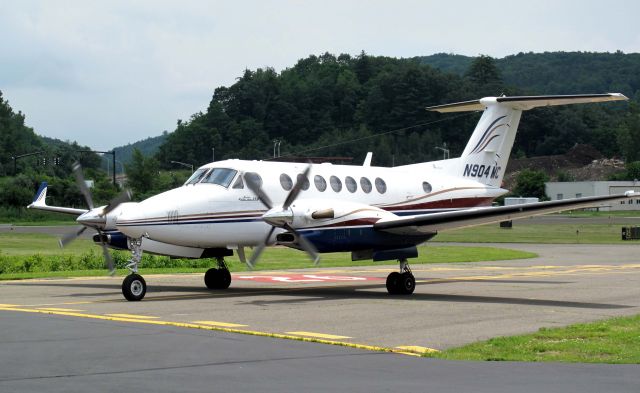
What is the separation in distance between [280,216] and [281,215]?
0.04 metres

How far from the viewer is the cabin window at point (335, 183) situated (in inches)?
1010

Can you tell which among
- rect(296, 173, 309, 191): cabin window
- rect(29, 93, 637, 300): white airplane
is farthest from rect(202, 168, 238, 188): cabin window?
rect(296, 173, 309, 191): cabin window

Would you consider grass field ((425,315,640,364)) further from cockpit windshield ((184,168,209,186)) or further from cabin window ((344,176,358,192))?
cockpit windshield ((184,168,209,186))

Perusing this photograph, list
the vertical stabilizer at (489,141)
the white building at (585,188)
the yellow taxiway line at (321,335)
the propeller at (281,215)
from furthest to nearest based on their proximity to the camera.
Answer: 1. the white building at (585,188)
2. the vertical stabilizer at (489,141)
3. the propeller at (281,215)
4. the yellow taxiway line at (321,335)

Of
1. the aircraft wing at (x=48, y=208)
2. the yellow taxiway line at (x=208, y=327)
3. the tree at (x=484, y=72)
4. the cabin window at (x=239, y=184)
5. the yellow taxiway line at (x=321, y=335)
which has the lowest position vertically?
the yellow taxiway line at (x=321, y=335)

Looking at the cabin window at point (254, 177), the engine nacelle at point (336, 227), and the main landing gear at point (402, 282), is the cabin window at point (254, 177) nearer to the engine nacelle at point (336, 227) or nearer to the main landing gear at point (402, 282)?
the engine nacelle at point (336, 227)

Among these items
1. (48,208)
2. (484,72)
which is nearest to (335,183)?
(48,208)

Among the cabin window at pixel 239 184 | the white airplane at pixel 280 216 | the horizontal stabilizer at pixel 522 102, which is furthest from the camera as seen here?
the horizontal stabilizer at pixel 522 102

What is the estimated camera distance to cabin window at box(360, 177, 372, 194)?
1040 inches

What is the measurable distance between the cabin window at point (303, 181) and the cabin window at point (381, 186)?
9.36 ft

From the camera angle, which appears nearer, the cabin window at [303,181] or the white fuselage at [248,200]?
the white fuselage at [248,200]

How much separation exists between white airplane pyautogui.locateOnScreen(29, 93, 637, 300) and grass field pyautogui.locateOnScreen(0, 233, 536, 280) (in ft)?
29.8

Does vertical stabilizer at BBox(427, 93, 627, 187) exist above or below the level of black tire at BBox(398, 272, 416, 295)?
above

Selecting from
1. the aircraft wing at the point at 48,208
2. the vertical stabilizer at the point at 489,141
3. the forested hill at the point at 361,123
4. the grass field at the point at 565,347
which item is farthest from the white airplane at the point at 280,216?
the forested hill at the point at 361,123
